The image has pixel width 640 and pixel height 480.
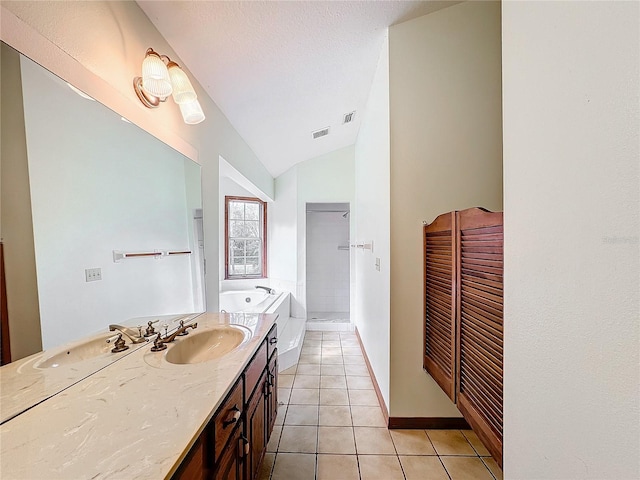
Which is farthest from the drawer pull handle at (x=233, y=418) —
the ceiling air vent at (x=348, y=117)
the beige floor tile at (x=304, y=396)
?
the ceiling air vent at (x=348, y=117)

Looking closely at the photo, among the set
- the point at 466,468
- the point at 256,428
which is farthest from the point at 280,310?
the point at 466,468

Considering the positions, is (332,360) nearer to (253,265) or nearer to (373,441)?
(373,441)

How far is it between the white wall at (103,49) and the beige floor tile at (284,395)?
1.75 m

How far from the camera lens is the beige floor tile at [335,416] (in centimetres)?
207

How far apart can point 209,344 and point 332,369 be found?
5.84 feet

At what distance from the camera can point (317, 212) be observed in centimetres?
505

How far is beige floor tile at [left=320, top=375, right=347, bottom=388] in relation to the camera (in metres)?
2.63

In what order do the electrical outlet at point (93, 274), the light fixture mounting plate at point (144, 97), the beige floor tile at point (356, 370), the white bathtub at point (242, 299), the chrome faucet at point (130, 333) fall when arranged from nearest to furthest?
the electrical outlet at point (93, 274), the chrome faucet at point (130, 333), the light fixture mounting plate at point (144, 97), the beige floor tile at point (356, 370), the white bathtub at point (242, 299)

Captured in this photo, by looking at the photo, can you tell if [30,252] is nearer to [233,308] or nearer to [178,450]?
[178,450]

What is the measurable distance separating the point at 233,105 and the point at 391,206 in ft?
4.86

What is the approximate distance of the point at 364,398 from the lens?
2.41 metres

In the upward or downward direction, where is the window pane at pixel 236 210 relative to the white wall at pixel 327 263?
upward

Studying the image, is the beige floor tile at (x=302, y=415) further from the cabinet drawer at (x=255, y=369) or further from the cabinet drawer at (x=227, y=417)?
the cabinet drawer at (x=227, y=417)

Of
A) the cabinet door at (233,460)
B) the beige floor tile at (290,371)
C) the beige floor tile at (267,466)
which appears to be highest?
the cabinet door at (233,460)
